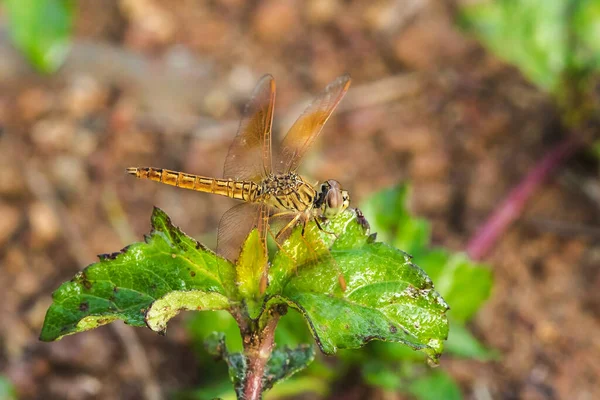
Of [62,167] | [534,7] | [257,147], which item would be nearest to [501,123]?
[534,7]

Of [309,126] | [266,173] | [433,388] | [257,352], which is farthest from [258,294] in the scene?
[433,388]

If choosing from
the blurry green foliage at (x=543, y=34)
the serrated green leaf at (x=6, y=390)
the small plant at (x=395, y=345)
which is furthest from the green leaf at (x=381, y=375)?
the blurry green foliage at (x=543, y=34)

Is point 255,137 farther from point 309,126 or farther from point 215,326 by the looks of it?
point 215,326

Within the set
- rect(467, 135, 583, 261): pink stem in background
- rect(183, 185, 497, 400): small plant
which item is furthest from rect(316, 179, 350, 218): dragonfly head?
rect(467, 135, 583, 261): pink stem in background

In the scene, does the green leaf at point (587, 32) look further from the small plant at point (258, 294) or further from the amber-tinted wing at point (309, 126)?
the small plant at point (258, 294)

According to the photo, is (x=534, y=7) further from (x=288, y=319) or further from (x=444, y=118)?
(x=288, y=319)
